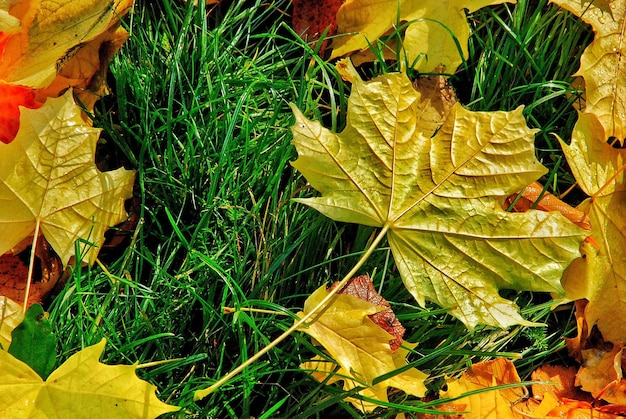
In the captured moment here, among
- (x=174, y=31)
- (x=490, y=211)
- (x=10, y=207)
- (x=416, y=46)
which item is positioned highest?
(x=174, y=31)

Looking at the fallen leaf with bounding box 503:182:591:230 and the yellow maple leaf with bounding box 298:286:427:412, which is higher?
the fallen leaf with bounding box 503:182:591:230

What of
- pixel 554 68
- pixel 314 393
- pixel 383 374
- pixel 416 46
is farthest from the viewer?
pixel 554 68

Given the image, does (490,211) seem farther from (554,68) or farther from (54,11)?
(54,11)

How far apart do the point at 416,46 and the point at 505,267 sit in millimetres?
605

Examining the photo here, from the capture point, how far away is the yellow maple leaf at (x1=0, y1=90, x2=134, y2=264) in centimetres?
141

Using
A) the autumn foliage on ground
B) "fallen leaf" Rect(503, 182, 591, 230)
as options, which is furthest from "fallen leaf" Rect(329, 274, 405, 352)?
"fallen leaf" Rect(503, 182, 591, 230)

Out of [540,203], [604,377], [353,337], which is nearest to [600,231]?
[540,203]

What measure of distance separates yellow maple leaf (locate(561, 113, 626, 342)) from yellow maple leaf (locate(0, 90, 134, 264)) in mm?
1043

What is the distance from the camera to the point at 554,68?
1.82 metres

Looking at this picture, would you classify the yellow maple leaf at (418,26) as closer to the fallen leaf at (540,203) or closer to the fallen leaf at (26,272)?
the fallen leaf at (540,203)

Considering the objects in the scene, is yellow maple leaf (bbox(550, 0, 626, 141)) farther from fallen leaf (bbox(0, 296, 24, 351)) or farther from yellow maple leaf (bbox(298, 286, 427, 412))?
fallen leaf (bbox(0, 296, 24, 351))

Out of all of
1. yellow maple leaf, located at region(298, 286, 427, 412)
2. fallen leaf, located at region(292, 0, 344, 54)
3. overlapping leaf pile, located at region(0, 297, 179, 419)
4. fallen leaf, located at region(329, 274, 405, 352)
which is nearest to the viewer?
overlapping leaf pile, located at region(0, 297, 179, 419)

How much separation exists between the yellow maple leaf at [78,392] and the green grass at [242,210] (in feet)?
0.74

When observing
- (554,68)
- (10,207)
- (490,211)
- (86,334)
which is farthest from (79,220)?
(554,68)
